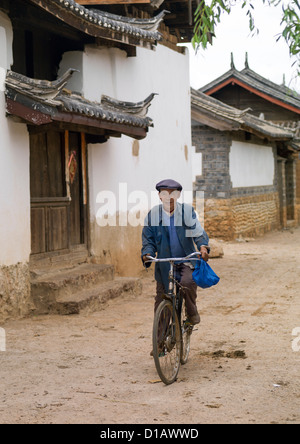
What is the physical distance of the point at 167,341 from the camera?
6023mm

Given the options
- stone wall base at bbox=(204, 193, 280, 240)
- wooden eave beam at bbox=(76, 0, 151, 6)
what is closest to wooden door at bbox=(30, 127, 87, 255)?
wooden eave beam at bbox=(76, 0, 151, 6)

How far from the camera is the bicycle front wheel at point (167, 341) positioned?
5.84 metres

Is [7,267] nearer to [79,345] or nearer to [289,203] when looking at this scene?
[79,345]

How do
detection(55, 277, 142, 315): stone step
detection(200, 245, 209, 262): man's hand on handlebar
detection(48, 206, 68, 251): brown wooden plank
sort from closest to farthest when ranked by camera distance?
detection(200, 245, 209, 262): man's hand on handlebar
detection(55, 277, 142, 315): stone step
detection(48, 206, 68, 251): brown wooden plank

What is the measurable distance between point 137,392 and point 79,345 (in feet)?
6.88

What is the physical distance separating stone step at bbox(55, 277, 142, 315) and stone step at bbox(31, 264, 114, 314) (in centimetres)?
7

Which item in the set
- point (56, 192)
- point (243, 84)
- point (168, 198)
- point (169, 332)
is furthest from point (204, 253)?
point (243, 84)

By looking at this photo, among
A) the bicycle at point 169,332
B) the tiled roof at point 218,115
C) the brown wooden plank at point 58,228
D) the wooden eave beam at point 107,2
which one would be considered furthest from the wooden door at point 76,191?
the tiled roof at point 218,115

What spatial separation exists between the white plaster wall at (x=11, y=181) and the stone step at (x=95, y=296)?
80 cm

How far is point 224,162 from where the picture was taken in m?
19.8

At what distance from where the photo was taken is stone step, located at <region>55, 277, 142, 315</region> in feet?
30.3

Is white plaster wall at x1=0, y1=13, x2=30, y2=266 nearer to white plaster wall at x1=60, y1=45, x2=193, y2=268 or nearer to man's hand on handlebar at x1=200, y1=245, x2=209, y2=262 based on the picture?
white plaster wall at x1=60, y1=45, x2=193, y2=268

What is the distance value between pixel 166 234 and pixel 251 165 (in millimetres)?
16403
